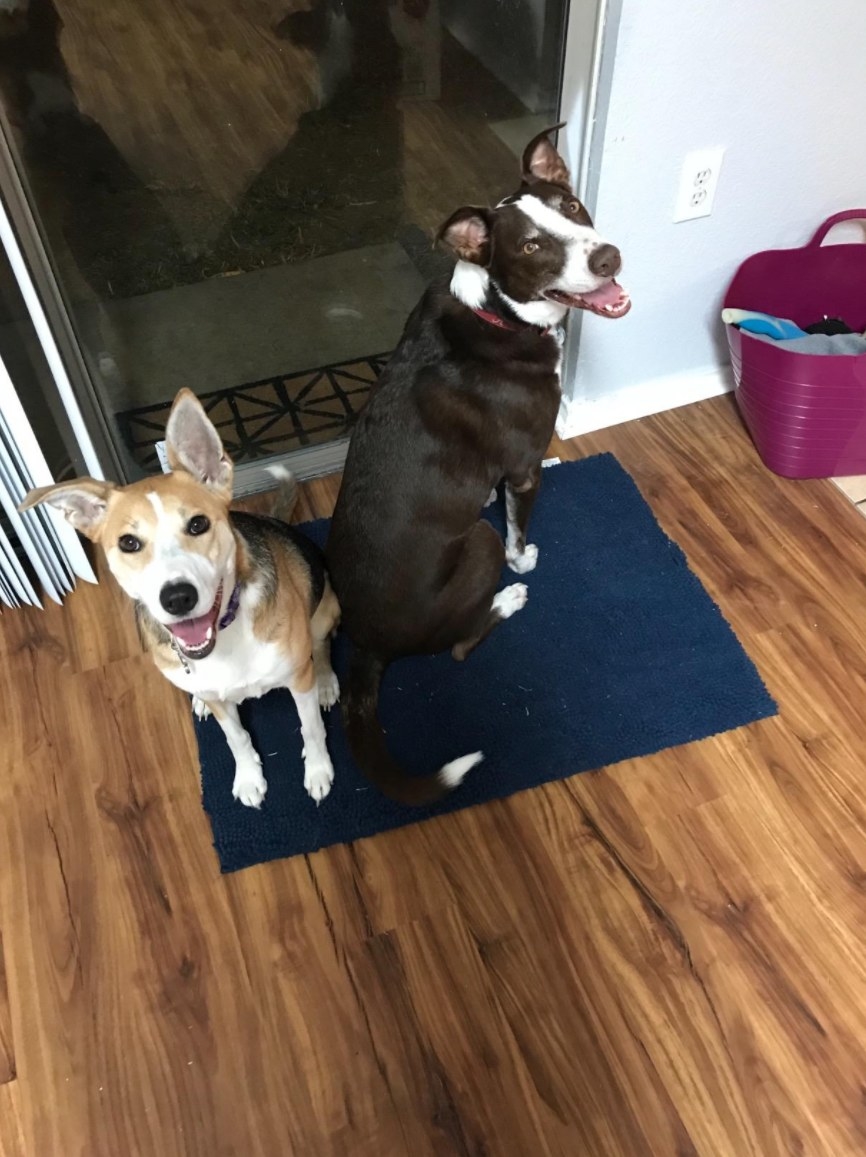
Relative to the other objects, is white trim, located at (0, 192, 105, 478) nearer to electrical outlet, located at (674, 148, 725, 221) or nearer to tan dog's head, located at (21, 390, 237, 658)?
tan dog's head, located at (21, 390, 237, 658)

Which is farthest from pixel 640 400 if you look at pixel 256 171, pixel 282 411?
pixel 256 171

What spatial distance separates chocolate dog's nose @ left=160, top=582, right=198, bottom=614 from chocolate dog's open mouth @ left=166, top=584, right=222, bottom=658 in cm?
7

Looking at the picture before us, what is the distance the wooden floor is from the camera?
143cm

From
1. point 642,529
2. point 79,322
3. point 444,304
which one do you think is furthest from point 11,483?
point 642,529

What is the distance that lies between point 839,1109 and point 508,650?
106 cm

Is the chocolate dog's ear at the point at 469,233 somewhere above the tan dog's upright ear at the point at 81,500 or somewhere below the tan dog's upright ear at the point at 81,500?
above

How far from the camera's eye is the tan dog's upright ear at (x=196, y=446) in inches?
51.3

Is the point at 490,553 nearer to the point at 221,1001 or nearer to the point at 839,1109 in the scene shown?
the point at 221,1001

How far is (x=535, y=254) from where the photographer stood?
158 cm

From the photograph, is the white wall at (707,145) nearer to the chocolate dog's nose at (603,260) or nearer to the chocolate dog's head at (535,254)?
the chocolate dog's head at (535,254)

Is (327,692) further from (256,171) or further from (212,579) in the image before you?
(256,171)

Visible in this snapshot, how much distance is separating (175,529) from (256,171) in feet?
4.92

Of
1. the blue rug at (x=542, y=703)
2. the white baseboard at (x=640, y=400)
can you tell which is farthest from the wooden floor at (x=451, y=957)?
the white baseboard at (x=640, y=400)

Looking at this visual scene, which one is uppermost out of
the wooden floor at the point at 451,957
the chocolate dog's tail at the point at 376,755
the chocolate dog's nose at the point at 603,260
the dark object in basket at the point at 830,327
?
the chocolate dog's nose at the point at 603,260
